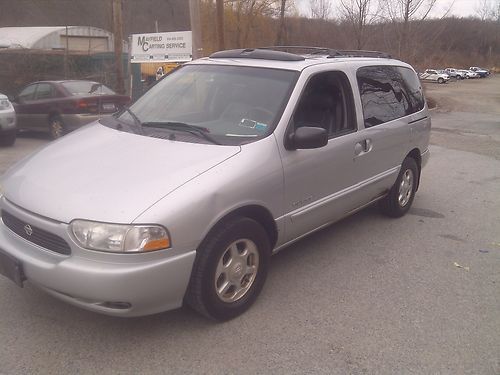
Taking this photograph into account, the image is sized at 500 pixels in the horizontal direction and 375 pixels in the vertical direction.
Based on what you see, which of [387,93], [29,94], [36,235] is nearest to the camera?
[36,235]

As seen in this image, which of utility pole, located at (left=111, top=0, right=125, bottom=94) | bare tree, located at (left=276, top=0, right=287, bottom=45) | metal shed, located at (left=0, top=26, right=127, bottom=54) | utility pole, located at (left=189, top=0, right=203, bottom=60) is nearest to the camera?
utility pole, located at (left=189, top=0, right=203, bottom=60)

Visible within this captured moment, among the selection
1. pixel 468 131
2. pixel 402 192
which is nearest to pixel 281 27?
pixel 468 131

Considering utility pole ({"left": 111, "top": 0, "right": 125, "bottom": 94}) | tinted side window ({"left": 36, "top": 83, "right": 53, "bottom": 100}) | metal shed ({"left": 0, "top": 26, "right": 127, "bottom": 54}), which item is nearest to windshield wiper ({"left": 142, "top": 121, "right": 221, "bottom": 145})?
tinted side window ({"left": 36, "top": 83, "right": 53, "bottom": 100})

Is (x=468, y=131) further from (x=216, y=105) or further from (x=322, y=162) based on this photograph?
(x=216, y=105)

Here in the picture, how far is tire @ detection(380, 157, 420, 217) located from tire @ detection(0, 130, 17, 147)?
7.85 meters

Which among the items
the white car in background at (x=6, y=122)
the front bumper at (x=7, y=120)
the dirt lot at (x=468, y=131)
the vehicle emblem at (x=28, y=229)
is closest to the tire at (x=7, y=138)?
the white car in background at (x=6, y=122)

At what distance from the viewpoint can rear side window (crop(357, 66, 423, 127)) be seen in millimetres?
4441

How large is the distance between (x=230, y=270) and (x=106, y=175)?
1.02 m

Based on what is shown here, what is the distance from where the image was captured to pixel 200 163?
2.99m

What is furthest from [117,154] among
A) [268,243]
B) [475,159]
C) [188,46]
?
[188,46]

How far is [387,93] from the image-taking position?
4895mm

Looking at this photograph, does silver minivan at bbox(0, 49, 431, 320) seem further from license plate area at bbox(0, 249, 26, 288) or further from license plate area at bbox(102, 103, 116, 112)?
license plate area at bbox(102, 103, 116, 112)

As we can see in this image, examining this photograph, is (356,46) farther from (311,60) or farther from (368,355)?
(368,355)

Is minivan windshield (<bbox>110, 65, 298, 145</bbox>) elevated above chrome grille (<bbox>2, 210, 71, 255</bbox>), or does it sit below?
above
